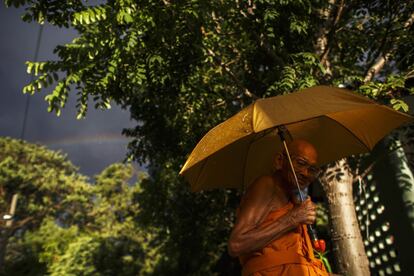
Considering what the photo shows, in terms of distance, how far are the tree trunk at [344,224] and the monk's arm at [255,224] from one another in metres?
3.05

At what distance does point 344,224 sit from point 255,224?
322 cm

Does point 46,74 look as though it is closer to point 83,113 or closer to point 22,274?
point 83,113

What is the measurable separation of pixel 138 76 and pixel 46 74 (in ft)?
3.98

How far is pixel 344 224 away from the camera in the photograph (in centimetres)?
517

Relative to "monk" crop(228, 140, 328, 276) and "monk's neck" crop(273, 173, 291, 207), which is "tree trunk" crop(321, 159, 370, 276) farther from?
"monk's neck" crop(273, 173, 291, 207)

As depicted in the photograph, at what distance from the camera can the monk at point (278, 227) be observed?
7.66 ft

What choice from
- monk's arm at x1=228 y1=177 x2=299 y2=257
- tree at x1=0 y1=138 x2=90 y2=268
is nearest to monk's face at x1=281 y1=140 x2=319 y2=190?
monk's arm at x1=228 y1=177 x2=299 y2=257

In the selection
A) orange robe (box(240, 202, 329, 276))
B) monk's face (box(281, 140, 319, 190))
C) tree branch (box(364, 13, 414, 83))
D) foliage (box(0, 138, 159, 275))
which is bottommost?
orange robe (box(240, 202, 329, 276))

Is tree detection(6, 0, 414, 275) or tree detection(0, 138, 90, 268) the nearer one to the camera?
tree detection(6, 0, 414, 275)

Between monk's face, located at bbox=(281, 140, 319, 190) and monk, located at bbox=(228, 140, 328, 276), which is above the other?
monk's face, located at bbox=(281, 140, 319, 190)

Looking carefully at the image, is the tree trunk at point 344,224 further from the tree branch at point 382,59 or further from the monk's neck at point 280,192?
the monk's neck at point 280,192

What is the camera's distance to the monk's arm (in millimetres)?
2330

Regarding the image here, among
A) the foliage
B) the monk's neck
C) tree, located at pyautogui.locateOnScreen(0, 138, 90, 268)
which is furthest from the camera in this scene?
tree, located at pyautogui.locateOnScreen(0, 138, 90, 268)

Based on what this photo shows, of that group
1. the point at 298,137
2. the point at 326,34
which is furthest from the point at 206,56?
the point at 298,137
